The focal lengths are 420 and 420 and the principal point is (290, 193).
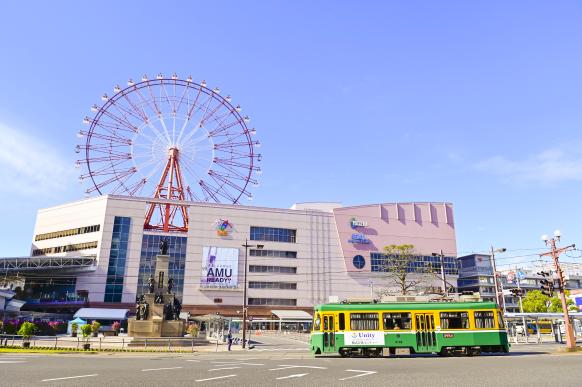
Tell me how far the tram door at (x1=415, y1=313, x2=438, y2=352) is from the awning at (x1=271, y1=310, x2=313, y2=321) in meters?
48.7

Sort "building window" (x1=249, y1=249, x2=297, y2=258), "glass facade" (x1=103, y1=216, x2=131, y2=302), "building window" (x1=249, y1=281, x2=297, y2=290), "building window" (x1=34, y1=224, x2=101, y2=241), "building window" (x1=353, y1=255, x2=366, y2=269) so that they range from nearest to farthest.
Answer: "glass facade" (x1=103, y1=216, x2=131, y2=302) < "building window" (x1=34, y1=224, x2=101, y2=241) < "building window" (x1=249, y1=281, x2=297, y2=290) < "building window" (x1=249, y1=249, x2=297, y2=258) < "building window" (x1=353, y1=255, x2=366, y2=269)

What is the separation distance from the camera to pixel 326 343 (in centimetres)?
2422

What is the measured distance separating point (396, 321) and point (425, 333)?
1707 mm

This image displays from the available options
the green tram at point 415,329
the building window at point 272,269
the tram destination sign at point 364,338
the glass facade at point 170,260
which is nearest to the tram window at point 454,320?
the green tram at point 415,329

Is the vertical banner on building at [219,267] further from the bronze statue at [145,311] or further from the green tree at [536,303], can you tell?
the green tree at [536,303]

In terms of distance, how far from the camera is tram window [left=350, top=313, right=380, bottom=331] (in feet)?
79.0

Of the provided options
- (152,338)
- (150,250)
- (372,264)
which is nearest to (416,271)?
(372,264)

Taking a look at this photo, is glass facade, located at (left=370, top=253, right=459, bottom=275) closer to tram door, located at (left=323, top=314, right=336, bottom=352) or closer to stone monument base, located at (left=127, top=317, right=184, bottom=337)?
stone monument base, located at (left=127, top=317, right=184, bottom=337)

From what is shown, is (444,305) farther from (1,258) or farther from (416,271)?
(1,258)

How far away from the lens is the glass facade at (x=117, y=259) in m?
67.4

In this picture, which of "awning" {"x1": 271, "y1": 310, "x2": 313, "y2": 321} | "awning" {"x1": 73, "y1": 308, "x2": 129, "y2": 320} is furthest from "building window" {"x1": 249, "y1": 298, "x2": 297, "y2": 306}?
"awning" {"x1": 73, "y1": 308, "x2": 129, "y2": 320}

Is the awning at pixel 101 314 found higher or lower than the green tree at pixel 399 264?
lower

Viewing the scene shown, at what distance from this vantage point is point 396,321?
24000 millimetres

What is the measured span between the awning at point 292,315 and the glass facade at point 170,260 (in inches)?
665
